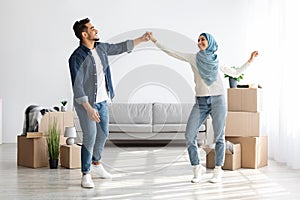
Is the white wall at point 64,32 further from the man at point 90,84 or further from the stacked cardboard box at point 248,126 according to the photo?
the man at point 90,84

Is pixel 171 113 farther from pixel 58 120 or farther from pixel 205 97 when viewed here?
pixel 205 97

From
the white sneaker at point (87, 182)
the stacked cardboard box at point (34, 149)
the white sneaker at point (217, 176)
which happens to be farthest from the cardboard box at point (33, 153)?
the white sneaker at point (217, 176)

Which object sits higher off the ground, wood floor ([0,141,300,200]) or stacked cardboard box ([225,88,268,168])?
stacked cardboard box ([225,88,268,168])

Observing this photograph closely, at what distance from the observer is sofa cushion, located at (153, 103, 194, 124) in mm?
6934

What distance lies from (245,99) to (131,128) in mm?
2120

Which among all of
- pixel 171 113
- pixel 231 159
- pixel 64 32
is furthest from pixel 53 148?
pixel 64 32

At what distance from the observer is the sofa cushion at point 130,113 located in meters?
6.93

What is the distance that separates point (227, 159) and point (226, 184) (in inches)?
27.0

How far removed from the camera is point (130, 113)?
6.99m

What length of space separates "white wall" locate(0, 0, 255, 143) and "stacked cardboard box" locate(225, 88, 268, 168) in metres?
2.29

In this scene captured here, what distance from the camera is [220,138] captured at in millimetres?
4379

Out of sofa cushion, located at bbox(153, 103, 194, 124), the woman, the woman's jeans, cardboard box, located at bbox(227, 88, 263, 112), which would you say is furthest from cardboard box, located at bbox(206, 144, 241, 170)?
sofa cushion, located at bbox(153, 103, 194, 124)

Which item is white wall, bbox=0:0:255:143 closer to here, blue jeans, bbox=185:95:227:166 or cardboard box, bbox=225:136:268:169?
cardboard box, bbox=225:136:268:169

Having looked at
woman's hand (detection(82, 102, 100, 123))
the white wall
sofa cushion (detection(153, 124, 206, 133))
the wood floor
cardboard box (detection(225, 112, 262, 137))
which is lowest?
the wood floor
